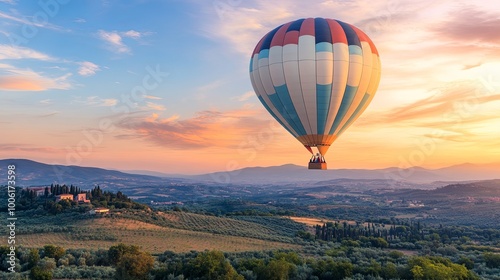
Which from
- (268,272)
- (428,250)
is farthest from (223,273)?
(428,250)

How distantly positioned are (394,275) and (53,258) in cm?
2934

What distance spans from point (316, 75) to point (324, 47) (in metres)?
2.66

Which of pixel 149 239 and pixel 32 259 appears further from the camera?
pixel 149 239

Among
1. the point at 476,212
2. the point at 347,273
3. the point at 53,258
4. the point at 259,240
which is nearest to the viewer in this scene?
the point at 347,273

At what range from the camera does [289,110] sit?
37.6 meters

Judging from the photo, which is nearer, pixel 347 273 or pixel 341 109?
pixel 347 273

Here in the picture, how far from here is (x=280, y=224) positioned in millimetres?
91438

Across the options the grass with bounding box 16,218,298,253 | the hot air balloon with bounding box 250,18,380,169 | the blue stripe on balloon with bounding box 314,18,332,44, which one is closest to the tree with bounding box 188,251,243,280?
the hot air balloon with bounding box 250,18,380,169

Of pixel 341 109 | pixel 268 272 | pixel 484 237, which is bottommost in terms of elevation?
pixel 484 237

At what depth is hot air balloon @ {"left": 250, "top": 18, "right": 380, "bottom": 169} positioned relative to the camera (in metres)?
35.5

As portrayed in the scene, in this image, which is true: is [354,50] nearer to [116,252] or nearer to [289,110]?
[289,110]

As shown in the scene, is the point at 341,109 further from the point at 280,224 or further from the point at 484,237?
the point at 484,237

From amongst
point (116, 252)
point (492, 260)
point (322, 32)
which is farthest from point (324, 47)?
point (492, 260)

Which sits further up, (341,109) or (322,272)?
(341,109)
